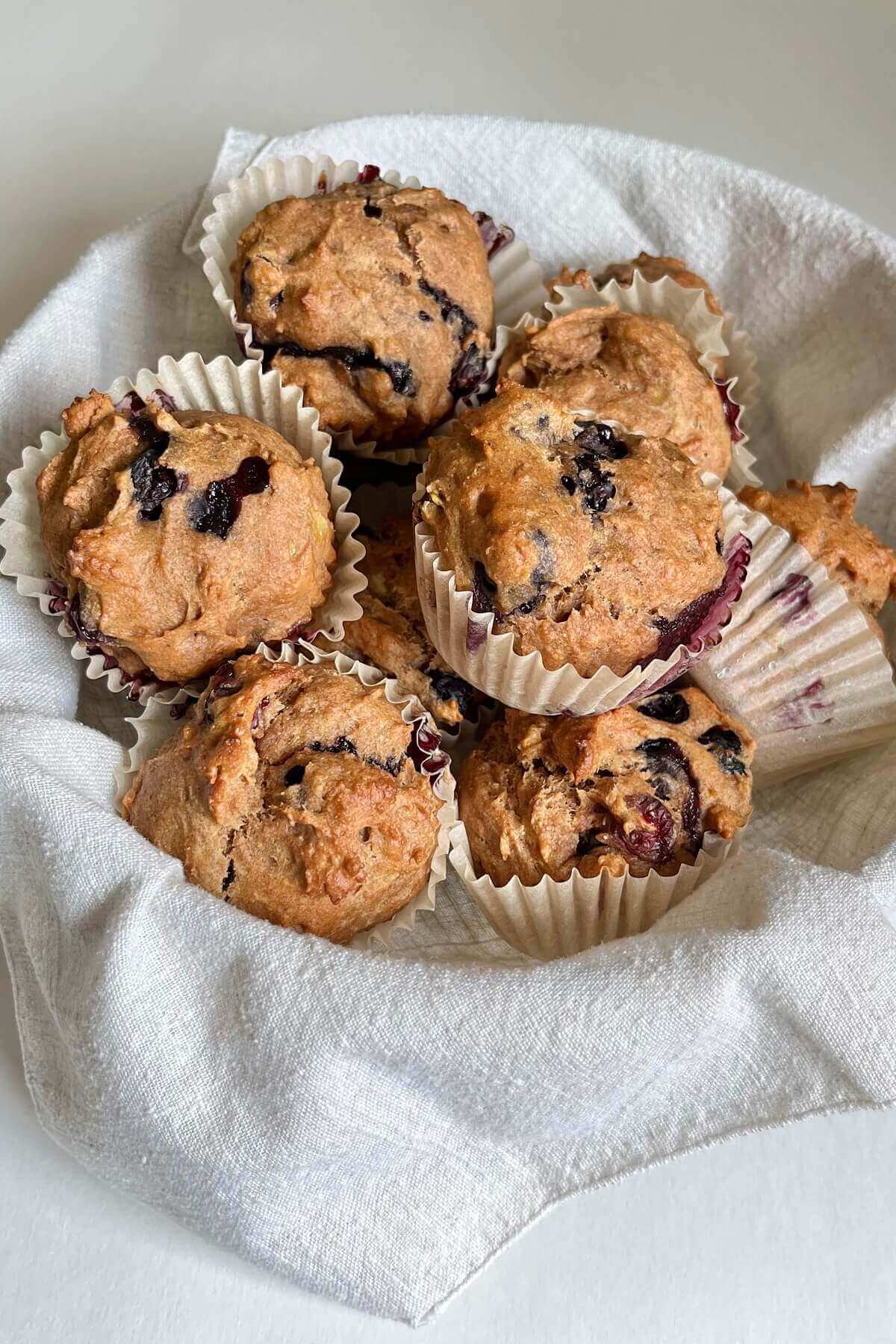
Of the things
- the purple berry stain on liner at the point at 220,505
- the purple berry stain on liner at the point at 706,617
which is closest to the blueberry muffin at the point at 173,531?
the purple berry stain on liner at the point at 220,505

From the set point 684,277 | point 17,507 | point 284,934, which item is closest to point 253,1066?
point 284,934

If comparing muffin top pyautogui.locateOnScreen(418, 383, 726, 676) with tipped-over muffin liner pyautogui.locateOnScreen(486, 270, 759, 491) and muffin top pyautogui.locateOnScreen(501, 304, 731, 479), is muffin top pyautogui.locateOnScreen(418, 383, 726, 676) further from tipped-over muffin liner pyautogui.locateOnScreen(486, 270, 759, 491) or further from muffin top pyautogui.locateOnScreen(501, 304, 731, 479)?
tipped-over muffin liner pyautogui.locateOnScreen(486, 270, 759, 491)

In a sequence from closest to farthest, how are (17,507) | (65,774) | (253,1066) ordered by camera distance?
(253,1066)
(65,774)
(17,507)

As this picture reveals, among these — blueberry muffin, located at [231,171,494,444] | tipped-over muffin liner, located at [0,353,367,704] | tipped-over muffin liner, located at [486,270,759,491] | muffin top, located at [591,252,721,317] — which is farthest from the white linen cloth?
muffin top, located at [591,252,721,317]

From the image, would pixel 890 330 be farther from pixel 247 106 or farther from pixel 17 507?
pixel 247 106

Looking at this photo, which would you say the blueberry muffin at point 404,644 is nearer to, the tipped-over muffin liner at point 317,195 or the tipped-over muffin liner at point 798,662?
the tipped-over muffin liner at point 317,195

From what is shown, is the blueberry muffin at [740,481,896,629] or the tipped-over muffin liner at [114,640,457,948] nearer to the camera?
the tipped-over muffin liner at [114,640,457,948]
